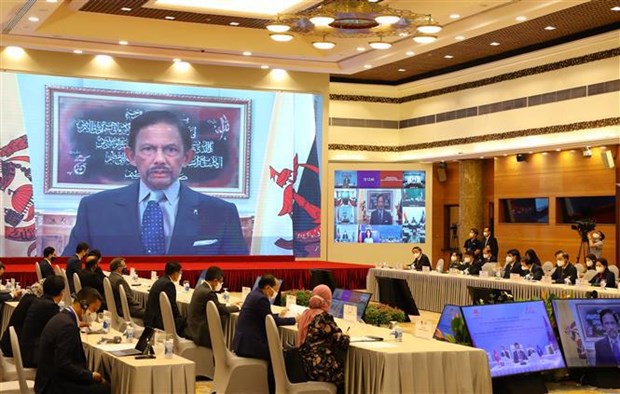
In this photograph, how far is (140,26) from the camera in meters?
18.3

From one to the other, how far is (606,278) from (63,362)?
906cm

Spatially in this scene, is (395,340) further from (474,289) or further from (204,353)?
(474,289)

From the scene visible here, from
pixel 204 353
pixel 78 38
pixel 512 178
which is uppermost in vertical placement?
pixel 78 38

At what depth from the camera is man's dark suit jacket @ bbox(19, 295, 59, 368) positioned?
7168 mm

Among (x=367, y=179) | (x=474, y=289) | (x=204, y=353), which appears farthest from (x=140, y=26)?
(x=204, y=353)

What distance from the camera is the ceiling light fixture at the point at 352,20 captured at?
1230 cm

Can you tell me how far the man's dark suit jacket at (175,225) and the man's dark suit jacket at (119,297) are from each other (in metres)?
8.17

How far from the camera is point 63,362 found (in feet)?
20.6

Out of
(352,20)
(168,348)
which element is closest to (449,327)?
(168,348)

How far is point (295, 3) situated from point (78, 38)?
453cm

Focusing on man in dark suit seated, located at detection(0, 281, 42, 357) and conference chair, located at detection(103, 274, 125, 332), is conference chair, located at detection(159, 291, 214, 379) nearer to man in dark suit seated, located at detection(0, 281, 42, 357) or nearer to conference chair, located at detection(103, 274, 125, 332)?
man in dark suit seated, located at detection(0, 281, 42, 357)

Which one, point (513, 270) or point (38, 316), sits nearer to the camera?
point (38, 316)

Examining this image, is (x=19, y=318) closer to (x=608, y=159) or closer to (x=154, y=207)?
(x=154, y=207)

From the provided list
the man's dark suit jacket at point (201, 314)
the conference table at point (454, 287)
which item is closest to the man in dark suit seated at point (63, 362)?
the man's dark suit jacket at point (201, 314)
